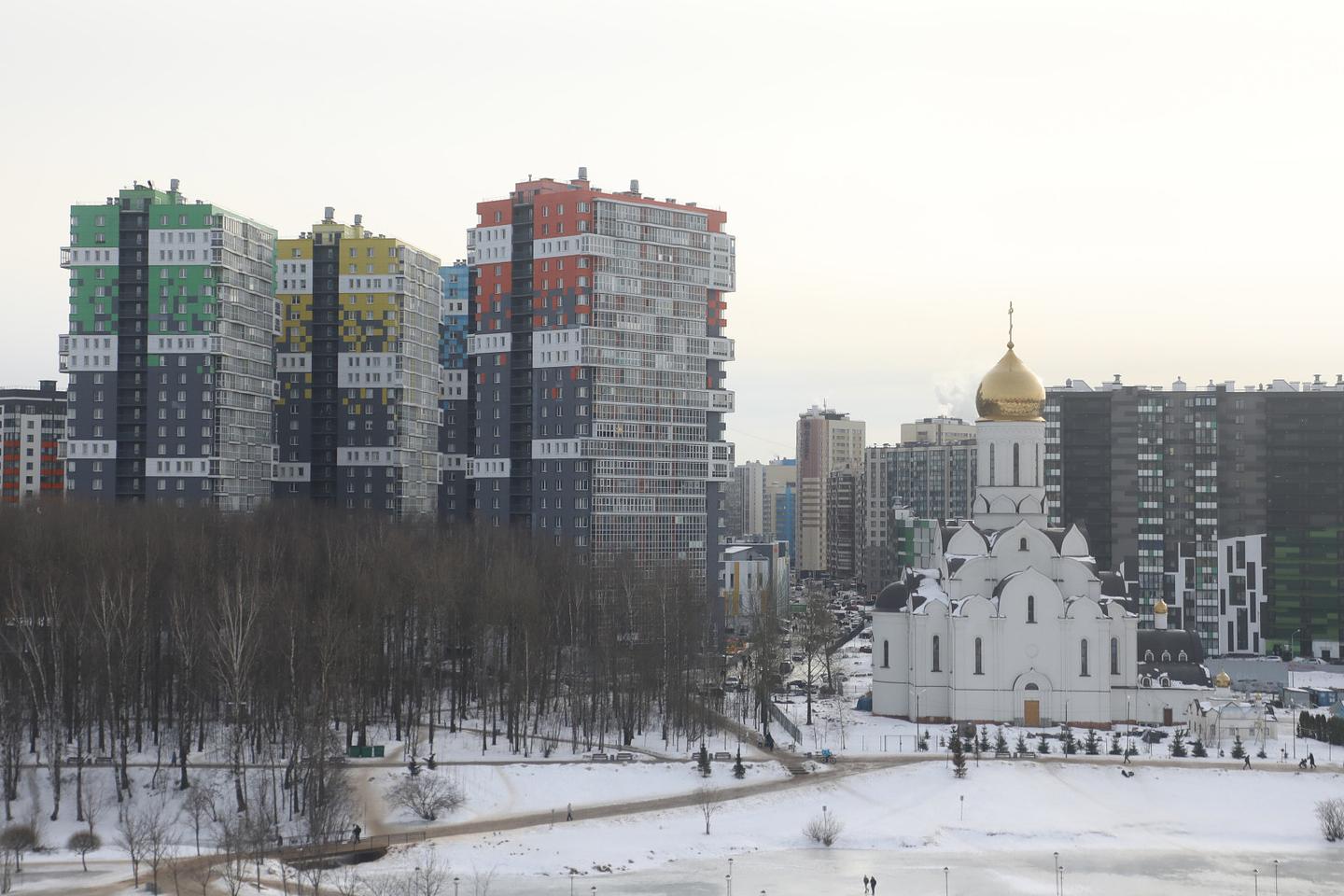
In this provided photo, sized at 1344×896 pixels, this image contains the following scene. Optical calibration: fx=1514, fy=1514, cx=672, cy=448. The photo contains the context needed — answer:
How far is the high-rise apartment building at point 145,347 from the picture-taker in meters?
108

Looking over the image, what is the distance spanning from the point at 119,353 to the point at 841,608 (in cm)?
7850

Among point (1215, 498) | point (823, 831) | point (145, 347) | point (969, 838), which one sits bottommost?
point (969, 838)

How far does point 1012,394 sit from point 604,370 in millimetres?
34081

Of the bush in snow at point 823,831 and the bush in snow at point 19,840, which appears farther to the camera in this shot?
the bush in snow at point 823,831

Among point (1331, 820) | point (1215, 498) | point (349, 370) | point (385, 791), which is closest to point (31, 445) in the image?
point (349, 370)

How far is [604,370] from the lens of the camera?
341 feet

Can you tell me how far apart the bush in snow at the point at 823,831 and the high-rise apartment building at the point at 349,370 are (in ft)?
244

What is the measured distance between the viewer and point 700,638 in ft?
260

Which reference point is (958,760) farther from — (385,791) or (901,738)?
(385,791)

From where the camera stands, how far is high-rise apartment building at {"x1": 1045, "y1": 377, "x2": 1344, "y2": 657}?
110375mm

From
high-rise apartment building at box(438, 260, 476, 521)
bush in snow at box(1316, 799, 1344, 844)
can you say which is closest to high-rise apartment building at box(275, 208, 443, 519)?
high-rise apartment building at box(438, 260, 476, 521)

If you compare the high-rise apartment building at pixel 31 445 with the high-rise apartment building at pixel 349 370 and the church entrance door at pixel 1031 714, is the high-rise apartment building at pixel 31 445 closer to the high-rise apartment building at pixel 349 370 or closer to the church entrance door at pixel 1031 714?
the high-rise apartment building at pixel 349 370

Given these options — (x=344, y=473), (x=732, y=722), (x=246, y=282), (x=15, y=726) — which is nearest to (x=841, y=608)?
(x=344, y=473)

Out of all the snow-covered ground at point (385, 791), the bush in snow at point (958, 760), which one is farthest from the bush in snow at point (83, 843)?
the bush in snow at point (958, 760)
